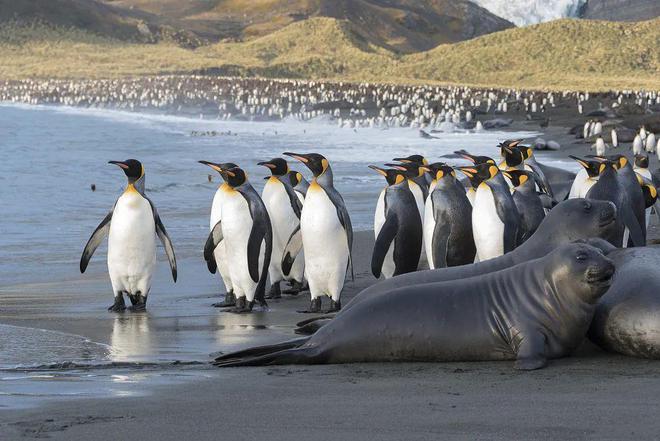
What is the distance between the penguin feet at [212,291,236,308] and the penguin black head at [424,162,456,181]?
5.54 feet

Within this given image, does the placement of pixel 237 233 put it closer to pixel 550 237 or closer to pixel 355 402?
pixel 550 237

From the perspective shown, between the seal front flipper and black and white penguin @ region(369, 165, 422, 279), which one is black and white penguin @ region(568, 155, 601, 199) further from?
the seal front flipper

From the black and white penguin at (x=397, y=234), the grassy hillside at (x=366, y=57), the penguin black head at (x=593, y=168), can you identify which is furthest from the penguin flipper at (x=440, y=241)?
the grassy hillside at (x=366, y=57)

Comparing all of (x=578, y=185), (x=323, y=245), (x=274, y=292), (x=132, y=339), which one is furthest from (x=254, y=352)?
(x=578, y=185)

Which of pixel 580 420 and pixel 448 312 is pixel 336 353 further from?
pixel 580 420

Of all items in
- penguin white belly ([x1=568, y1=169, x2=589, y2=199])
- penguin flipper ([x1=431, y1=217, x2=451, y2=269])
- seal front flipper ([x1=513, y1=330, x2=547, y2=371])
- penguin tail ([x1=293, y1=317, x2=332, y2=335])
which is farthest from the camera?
penguin white belly ([x1=568, y1=169, x2=589, y2=199])

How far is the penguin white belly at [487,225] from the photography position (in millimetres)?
8469

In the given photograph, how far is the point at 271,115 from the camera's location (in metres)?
47.0

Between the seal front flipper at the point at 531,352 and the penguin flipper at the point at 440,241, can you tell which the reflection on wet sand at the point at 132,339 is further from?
the penguin flipper at the point at 440,241

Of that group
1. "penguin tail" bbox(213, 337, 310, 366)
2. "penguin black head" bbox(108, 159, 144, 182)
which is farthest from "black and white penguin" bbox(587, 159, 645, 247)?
"penguin tail" bbox(213, 337, 310, 366)

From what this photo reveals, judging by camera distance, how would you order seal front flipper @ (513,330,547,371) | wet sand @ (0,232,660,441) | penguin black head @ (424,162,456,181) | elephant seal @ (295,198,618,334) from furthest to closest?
penguin black head @ (424,162,456,181) < elephant seal @ (295,198,618,334) < seal front flipper @ (513,330,547,371) < wet sand @ (0,232,660,441)

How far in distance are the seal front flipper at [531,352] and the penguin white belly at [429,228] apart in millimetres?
3420

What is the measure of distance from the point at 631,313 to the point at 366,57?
94.0 m

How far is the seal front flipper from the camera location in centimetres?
537
